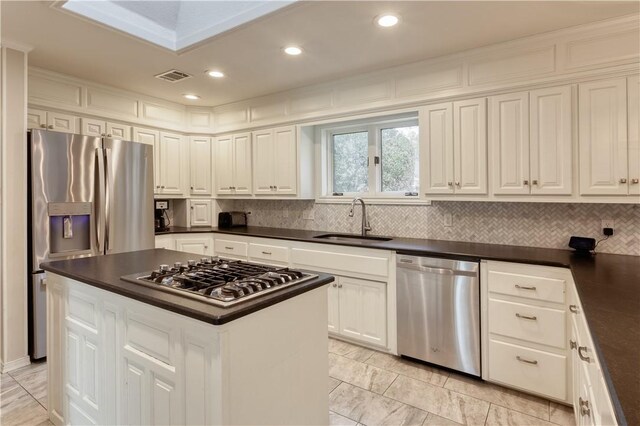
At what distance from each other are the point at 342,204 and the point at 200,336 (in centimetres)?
265

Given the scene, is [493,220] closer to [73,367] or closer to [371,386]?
[371,386]

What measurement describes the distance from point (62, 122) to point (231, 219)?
78.0 inches

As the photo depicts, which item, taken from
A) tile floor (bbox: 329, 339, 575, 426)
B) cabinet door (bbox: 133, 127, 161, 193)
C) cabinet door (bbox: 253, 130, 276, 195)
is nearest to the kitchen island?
tile floor (bbox: 329, 339, 575, 426)

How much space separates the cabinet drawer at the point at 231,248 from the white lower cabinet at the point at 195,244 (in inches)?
4.2

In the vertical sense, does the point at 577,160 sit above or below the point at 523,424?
above

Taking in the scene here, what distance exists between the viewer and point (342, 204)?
3791mm

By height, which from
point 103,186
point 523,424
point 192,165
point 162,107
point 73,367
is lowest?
point 523,424

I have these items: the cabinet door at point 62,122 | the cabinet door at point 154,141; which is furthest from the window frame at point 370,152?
the cabinet door at point 62,122

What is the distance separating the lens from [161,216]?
4.43 meters

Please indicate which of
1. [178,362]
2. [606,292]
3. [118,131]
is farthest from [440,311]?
[118,131]

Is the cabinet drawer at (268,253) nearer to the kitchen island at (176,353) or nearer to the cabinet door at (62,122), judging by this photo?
the kitchen island at (176,353)

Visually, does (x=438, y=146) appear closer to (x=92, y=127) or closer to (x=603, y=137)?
(x=603, y=137)

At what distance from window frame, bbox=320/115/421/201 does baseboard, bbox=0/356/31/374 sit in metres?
2.91

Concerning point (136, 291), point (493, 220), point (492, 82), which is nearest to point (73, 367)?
point (136, 291)
